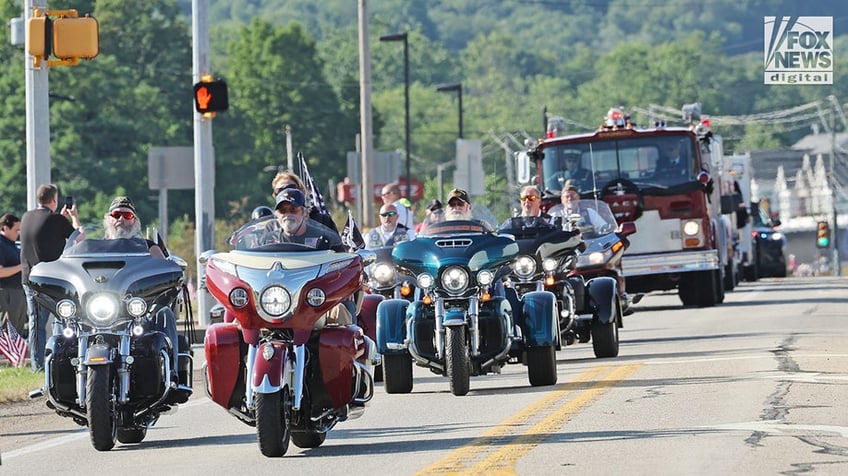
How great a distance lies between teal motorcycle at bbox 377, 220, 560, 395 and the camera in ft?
50.9

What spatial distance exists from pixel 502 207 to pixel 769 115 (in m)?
144

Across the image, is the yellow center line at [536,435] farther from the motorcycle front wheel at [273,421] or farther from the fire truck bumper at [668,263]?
the fire truck bumper at [668,263]

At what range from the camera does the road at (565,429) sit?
1128cm

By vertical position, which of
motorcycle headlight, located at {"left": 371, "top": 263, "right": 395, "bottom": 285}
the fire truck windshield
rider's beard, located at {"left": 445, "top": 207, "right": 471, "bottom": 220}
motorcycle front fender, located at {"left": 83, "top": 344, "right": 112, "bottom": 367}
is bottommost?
motorcycle front fender, located at {"left": 83, "top": 344, "right": 112, "bottom": 367}

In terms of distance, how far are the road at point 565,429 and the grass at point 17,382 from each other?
67 centimetres

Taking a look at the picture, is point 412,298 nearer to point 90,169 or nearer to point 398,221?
point 398,221

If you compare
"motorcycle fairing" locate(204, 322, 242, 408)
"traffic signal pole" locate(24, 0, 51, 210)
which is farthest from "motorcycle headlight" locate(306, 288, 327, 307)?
"traffic signal pole" locate(24, 0, 51, 210)

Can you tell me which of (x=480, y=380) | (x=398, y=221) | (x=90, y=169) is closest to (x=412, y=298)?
(x=480, y=380)

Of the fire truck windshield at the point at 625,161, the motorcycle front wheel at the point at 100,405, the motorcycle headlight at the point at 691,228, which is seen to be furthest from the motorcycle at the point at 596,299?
the motorcycle headlight at the point at 691,228

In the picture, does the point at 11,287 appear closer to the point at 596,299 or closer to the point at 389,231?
the point at 389,231

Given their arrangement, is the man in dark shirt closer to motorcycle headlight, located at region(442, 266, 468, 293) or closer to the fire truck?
motorcycle headlight, located at region(442, 266, 468, 293)

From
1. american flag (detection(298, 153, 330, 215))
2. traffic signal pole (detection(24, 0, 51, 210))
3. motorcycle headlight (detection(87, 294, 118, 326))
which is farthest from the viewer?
traffic signal pole (detection(24, 0, 51, 210))

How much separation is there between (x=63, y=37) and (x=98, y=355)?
356 inches

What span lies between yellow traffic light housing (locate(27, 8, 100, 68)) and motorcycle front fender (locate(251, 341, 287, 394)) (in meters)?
9.58
